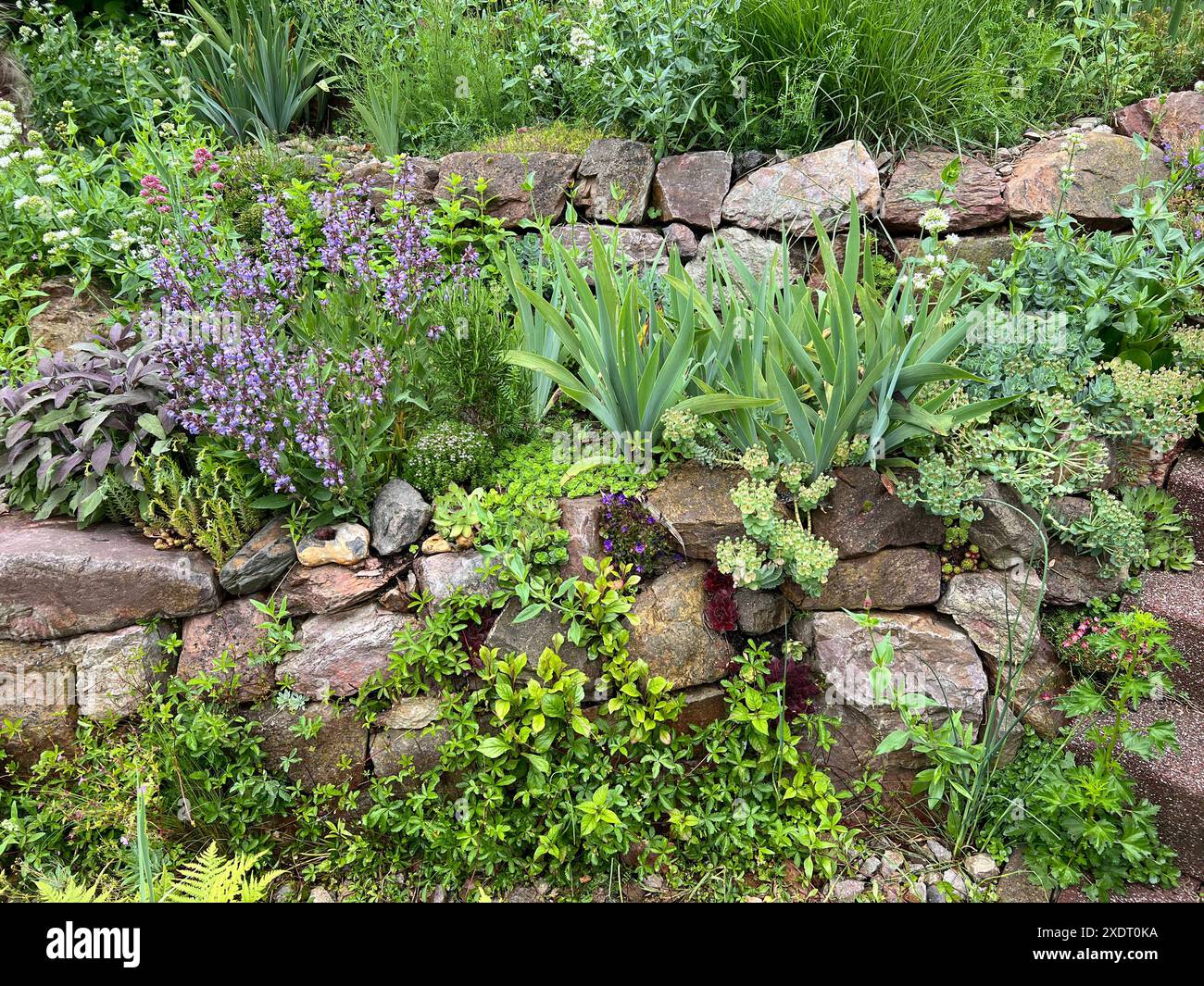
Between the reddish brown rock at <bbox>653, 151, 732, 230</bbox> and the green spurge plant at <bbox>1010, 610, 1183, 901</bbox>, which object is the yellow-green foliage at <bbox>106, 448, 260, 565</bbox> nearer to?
the reddish brown rock at <bbox>653, 151, 732, 230</bbox>

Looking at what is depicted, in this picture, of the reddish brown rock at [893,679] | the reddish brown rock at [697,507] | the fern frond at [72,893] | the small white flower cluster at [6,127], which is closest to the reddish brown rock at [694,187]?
the reddish brown rock at [697,507]

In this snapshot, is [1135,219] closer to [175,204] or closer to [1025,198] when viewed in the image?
[1025,198]

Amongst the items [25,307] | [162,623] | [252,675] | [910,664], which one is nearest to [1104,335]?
[910,664]

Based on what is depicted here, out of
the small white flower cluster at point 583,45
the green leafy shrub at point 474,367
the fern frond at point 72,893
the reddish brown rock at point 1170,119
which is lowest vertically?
the fern frond at point 72,893

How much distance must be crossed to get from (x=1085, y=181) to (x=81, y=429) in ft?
14.3

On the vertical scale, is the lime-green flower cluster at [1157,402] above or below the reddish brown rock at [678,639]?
above

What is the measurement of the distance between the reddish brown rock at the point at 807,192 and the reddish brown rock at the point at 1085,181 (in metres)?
0.63

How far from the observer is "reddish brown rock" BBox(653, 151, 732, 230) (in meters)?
4.00

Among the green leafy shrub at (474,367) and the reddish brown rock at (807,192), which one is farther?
the reddish brown rock at (807,192)

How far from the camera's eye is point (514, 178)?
4211mm

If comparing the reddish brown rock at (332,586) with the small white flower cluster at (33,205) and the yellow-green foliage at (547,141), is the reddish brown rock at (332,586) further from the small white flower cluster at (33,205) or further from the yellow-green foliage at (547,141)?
the yellow-green foliage at (547,141)

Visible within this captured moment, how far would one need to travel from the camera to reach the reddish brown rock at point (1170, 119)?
391cm

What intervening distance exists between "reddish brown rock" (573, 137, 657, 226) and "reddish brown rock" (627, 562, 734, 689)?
2.02 m

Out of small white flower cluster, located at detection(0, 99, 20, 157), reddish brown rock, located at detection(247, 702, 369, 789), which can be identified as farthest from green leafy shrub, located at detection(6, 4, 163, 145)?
reddish brown rock, located at detection(247, 702, 369, 789)
